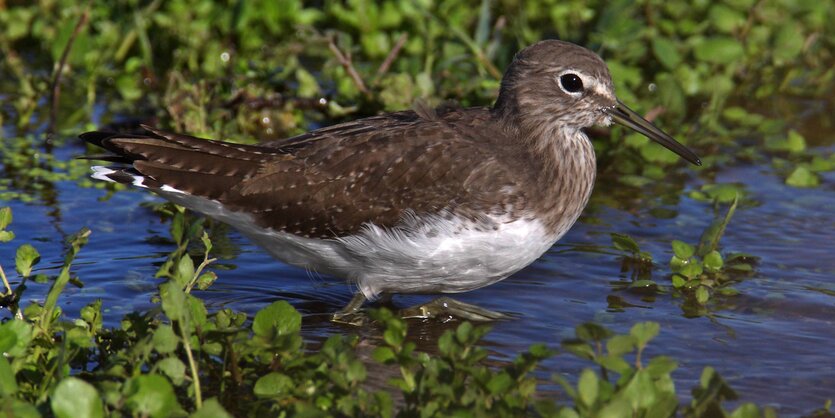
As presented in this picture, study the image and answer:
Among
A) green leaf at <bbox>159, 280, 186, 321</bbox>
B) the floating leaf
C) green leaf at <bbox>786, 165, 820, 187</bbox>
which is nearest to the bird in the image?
the floating leaf

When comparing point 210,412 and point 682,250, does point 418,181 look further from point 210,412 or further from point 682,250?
point 210,412

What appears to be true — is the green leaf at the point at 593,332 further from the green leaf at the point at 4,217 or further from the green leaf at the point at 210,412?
the green leaf at the point at 4,217

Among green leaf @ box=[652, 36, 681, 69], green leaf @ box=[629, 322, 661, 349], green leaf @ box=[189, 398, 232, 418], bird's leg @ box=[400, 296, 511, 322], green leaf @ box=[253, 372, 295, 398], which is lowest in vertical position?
green leaf @ box=[189, 398, 232, 418]

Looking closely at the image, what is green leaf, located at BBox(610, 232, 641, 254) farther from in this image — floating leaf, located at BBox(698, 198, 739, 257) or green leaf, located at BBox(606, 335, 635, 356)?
green leaf, located at BBox(606, 335, 635, 356)

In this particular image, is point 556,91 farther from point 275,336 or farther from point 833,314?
point 275,336

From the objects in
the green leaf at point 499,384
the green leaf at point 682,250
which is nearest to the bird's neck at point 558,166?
the green leaf at point 682,250

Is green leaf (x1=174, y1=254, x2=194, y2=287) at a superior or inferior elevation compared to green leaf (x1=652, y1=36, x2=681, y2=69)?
inferior

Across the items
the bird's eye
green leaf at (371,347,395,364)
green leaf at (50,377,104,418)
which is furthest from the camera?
the bird's eye
